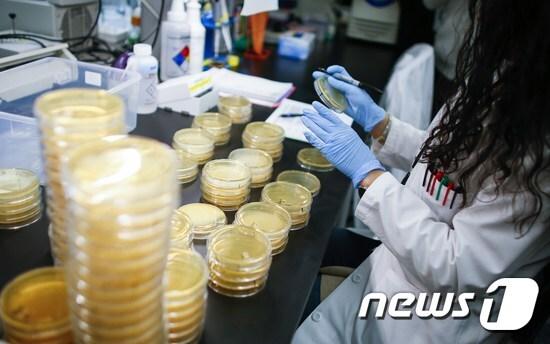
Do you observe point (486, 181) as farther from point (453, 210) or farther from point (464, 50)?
point (464, 50)

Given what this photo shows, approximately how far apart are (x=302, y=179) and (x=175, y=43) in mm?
748

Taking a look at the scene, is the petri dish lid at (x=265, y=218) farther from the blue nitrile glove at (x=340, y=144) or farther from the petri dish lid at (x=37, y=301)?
the petri dish lid at (x=37, y=301)

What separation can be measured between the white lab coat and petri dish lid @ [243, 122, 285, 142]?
16.1 inches

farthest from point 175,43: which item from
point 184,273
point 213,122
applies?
point 184,273

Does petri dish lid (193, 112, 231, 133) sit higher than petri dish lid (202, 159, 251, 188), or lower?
higher

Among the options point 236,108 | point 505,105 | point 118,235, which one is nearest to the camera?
point 118,235

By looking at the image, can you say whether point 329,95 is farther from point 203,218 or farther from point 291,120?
point 203,218

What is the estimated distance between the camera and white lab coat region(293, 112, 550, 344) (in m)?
0.91

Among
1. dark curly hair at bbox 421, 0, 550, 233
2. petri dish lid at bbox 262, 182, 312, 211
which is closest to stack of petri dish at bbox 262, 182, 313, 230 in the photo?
petri dish lid at bbox 262, 182, 312, 211

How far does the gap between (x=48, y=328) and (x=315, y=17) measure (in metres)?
2.52

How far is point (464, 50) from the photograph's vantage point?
1.06 m

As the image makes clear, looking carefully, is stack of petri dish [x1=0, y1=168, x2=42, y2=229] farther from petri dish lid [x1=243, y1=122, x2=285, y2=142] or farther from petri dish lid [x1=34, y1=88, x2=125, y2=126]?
petri dish lid [x1=243, y1=122, x2=285, y2=142]

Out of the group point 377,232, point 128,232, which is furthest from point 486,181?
point 128,232

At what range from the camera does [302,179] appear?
1.29 metres
